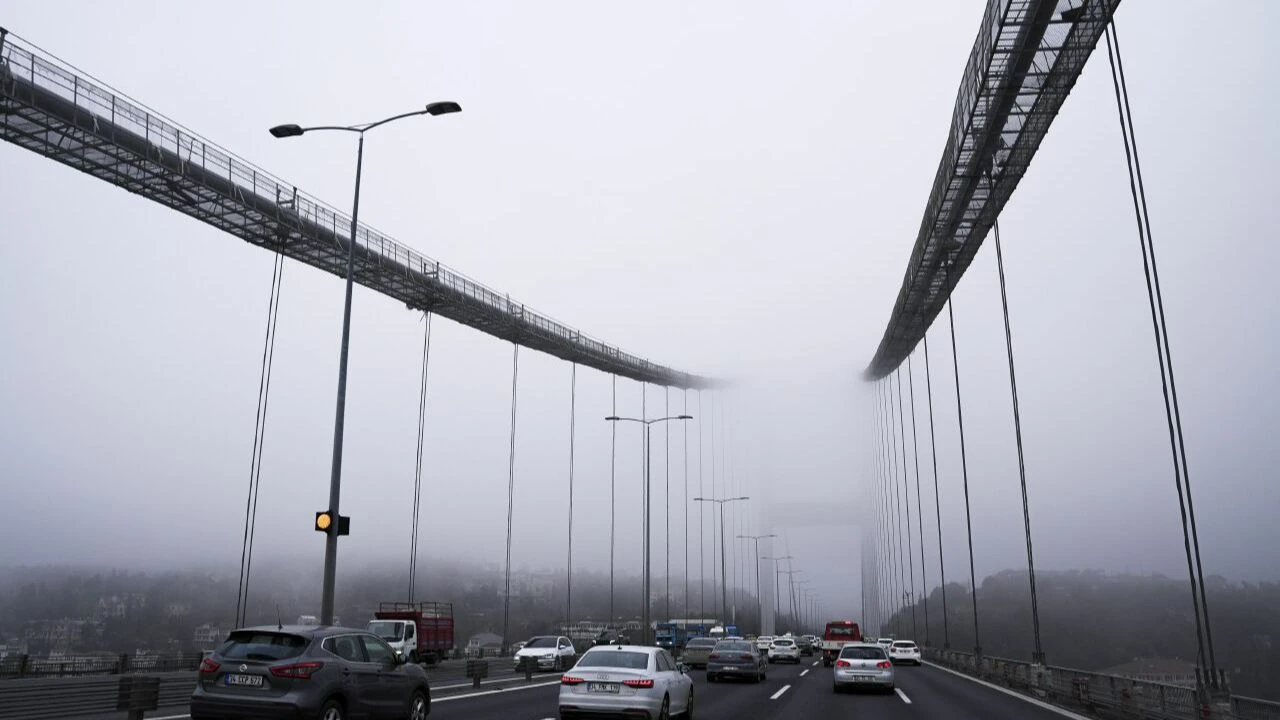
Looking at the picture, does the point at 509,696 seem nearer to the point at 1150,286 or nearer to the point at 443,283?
the point at 1150,286

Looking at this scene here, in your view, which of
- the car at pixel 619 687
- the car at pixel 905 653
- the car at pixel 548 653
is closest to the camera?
the car at pixel 619 687

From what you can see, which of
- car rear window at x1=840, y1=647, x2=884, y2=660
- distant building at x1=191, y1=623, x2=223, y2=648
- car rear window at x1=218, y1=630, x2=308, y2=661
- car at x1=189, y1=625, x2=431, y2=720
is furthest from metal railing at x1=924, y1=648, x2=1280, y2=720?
distant building at x1=191, y1=623, x2=223, y2=648

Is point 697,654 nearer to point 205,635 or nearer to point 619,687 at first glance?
point 205,635

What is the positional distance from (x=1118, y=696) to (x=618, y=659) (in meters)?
10.8

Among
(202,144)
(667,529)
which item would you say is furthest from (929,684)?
(667,529)

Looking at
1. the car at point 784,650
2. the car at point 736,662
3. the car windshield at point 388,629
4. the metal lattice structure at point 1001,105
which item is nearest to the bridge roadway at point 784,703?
the car at point 736,662

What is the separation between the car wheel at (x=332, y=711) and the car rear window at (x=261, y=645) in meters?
0.76

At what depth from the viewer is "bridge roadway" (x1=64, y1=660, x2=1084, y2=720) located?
18.2 m

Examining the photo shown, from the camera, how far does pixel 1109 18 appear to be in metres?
24.6

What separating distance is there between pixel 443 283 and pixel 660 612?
120 meters

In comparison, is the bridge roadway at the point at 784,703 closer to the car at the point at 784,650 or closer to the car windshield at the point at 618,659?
the car windshield at the point at 618,659

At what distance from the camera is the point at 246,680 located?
12.0m

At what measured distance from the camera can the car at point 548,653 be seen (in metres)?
38.9

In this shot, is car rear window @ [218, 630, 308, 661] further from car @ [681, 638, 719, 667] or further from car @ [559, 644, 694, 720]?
car @ [681, 638, 719, 667]
